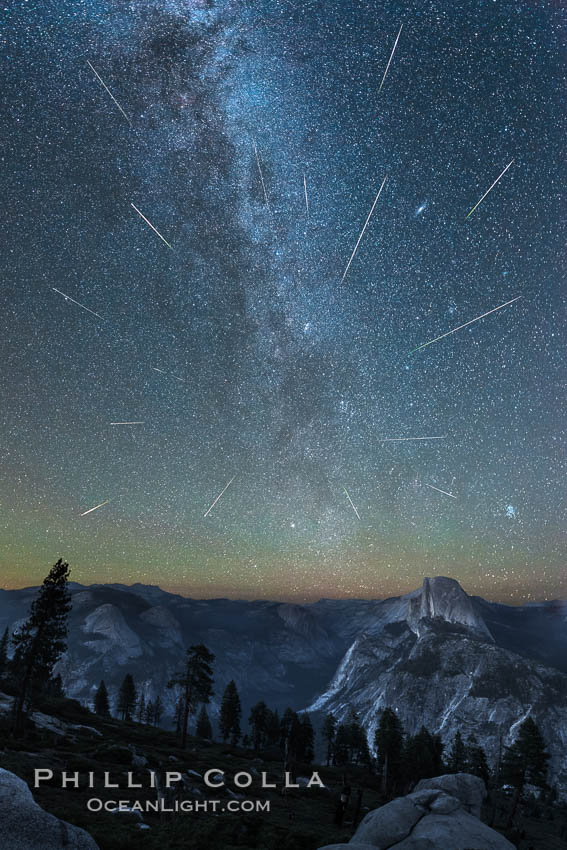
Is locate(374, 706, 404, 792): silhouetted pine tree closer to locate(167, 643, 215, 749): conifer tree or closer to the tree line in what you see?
the tree line

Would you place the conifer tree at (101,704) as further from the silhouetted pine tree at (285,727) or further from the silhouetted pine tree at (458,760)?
the silhouetted pine tree at (458,760)

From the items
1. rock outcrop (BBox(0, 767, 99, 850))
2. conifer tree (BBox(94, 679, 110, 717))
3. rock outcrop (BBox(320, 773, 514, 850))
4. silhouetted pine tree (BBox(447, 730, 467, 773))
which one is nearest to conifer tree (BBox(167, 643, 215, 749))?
rock outcrop (BBox(320, 773, 514, 850))

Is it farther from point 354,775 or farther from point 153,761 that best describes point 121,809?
point 354,775

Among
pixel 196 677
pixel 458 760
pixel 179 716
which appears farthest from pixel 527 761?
pixel 179 716

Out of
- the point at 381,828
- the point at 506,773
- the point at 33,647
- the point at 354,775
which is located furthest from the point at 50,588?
the point at 354,775

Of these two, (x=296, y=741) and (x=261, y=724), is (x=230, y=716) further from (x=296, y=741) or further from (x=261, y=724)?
(x=296, y=741)

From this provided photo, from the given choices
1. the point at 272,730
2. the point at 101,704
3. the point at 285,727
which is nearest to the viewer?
the point at 272,730

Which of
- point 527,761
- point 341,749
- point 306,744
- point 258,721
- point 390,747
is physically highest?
point 527,761
